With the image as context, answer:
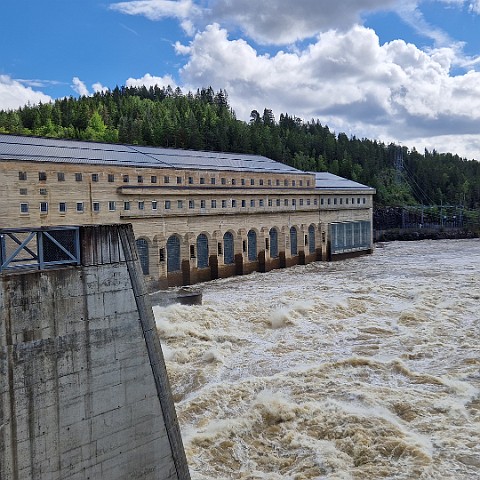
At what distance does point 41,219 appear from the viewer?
29.2 m

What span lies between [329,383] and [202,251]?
23541mm

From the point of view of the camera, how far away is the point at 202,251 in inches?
1487

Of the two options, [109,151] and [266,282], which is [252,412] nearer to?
[266,282]

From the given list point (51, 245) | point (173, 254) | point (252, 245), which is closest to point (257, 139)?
point (252, 245)

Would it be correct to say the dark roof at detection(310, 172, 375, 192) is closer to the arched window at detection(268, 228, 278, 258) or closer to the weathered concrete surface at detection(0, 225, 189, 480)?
the arched window at detection(268, 228, 278, 258)

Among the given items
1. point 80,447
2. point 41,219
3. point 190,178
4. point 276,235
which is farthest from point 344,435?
point 276,235

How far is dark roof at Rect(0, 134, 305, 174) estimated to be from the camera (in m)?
31.8

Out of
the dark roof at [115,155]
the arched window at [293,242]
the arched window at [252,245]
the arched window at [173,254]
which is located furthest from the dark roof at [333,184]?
the arched window at [173,254]

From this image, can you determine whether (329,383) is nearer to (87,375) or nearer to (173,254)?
(87,375)

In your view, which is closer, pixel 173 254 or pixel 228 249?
pixel 173 254

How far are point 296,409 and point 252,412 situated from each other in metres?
1.28

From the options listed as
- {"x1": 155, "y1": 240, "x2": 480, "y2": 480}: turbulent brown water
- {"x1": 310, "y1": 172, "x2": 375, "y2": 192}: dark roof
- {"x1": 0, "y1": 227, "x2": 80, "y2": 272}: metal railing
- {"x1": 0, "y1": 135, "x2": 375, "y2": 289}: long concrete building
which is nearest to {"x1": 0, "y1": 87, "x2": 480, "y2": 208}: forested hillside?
{"x1": 310, "y1": 172, "x2": 375, "y2": 192}: dark roof

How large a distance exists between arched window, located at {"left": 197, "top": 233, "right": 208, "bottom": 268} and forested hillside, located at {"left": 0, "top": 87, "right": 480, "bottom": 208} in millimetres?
49690

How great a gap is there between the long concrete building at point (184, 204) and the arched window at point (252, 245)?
0.09 metres
